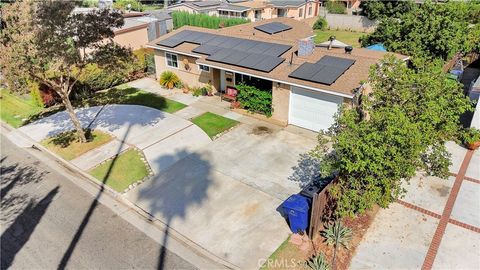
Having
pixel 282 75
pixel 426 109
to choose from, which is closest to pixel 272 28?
pixel 282 75

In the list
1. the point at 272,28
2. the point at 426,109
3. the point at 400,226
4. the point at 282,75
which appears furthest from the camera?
the point at 272,28

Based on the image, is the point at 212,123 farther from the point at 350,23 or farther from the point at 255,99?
the point at 350,23

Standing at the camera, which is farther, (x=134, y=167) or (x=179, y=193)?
(x=134, y=167)

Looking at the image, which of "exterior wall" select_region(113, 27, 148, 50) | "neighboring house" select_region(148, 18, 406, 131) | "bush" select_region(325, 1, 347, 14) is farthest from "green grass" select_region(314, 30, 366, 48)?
"exterior wall" select_region(113, 27, 148, 50)

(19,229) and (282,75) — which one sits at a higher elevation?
(282,75)

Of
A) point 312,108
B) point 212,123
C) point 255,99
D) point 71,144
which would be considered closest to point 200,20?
point 255,99

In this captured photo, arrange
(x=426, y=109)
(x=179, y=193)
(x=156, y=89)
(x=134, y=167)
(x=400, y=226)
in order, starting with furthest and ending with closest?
(x=156, y=89) < (x=134, y=167) < (x=179, y=193) < (x=400, y=226) < (x=426, y=109)

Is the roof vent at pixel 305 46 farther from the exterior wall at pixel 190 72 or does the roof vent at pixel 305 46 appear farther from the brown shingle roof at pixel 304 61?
the exterior wall at pixel 190 72

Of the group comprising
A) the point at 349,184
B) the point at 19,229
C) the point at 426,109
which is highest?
the point at 426,109

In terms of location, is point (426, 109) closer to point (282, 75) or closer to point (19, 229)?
point (282, 75)
